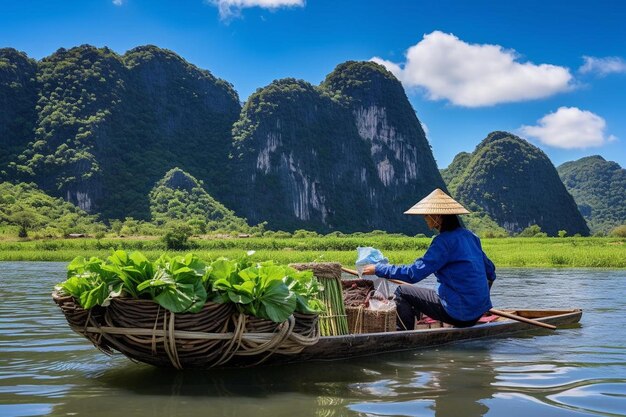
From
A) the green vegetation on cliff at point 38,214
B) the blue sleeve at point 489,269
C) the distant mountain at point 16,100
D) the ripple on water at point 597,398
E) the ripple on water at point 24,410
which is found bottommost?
the ripple on water at point 597,398

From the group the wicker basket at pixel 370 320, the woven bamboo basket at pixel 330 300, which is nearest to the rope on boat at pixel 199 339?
the woven bamboo basket at pixel 330 300

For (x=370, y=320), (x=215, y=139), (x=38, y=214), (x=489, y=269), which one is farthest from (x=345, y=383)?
(x=215, y=139)

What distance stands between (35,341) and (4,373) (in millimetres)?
1276

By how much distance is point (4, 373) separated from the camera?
135 inches

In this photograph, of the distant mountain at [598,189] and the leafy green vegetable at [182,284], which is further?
the distant mountain at [598,189]

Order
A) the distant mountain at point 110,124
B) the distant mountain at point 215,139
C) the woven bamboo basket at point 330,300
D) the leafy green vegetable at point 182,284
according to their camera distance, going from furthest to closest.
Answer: the distant mountain at point 215,139
the distant mountain at point 110,124
the woven bamboo basket at point 330,300
the leafy green vegetable at point 182,284

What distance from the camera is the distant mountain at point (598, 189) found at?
89.6 metres

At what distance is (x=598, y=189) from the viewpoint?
326 ft

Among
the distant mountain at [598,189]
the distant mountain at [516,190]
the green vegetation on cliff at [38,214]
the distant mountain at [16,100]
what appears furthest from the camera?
the distant mountain at [598,189]

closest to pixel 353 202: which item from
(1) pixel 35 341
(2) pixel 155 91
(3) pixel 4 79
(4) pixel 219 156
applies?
(4) pixel 219 156

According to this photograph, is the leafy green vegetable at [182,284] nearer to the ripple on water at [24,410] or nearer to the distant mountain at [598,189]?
the ripple on water at [24,410]

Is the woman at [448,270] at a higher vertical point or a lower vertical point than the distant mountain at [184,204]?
lower

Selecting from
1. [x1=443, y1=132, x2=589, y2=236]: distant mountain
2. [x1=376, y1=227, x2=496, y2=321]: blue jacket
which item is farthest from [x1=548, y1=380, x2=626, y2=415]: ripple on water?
[x1=443, y1=132, x2=589, y2=236]: distant mountain

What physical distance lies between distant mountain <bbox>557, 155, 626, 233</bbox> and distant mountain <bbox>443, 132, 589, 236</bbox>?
32.9 feet
